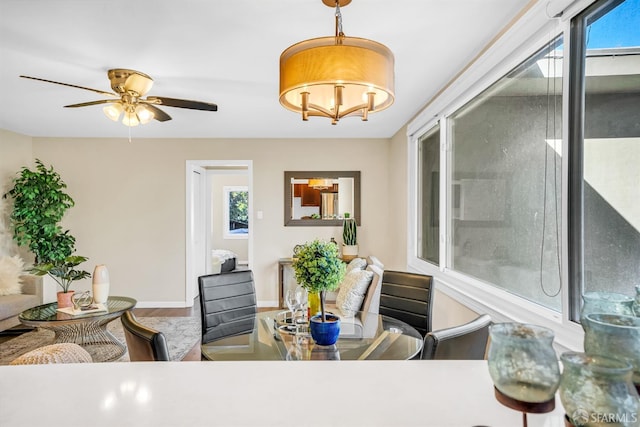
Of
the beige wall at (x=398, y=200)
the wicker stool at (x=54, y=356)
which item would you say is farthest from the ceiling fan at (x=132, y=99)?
the beige wall at (x=398, y=200)

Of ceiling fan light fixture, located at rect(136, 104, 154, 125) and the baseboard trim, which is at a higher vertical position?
ceiling fan light fixture, located at rect(136, 104, 154, 125)

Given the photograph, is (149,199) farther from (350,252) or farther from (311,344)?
(311,344)

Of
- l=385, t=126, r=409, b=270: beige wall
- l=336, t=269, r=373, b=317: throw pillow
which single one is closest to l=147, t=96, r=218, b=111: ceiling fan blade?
l=336, t=269, r=373, b=317: throw pillow

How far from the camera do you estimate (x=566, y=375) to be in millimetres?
492

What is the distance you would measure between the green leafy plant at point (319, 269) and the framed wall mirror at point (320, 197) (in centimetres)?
344

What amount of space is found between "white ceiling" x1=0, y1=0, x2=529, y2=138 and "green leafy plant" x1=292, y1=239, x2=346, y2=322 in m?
1.28

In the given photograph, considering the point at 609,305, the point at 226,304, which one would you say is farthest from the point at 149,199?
the point at 609,305

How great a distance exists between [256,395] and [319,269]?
90 centimetres

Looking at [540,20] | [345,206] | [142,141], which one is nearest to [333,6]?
[540,20]

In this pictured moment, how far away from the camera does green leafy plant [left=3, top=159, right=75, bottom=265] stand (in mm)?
4387

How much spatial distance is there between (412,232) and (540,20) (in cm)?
270

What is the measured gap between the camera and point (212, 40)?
225 centimetres

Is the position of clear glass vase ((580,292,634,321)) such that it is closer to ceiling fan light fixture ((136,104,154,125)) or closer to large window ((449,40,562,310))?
large window ((449,40,562,310))

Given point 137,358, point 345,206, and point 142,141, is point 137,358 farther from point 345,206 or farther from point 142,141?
point 142,141
